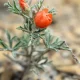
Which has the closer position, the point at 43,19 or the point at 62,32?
the point at 43,19

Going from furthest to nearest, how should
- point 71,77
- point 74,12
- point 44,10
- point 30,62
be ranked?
point 74,12
point 71,77
point 30,62
point 44,10

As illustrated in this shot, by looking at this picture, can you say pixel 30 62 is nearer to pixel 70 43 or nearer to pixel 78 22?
pixel 70 43

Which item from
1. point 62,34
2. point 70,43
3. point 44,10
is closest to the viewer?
point 44,10

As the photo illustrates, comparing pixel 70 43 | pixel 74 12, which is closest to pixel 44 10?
pixel 70 43

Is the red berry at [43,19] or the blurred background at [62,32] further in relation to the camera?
the blurred background at [62,32]

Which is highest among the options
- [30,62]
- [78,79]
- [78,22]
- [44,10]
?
[78,22]

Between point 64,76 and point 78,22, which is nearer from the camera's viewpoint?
point 64,76

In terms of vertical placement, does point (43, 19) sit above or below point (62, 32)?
below

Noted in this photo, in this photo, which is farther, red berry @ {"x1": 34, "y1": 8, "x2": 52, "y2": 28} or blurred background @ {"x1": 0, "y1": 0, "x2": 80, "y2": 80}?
blurred background @ {"x1": 0, "y1": 0, "x2": 80, "y2": 80}
